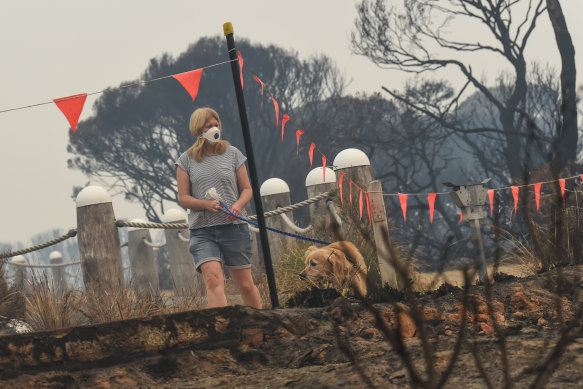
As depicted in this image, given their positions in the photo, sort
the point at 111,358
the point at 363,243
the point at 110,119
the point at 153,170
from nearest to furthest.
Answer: the point at 111,358, the point at 363,243, the point at 153,170, the point at 110,119

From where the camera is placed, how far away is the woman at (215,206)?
4121 millimetres

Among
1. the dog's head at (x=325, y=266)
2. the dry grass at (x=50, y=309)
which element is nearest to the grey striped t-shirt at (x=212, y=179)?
the dog's head at (x=325, y=266)

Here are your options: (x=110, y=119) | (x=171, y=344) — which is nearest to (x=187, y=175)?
(x=171, y=344)

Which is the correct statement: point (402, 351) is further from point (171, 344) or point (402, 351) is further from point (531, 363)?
point (171, 344)

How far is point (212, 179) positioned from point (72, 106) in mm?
1454

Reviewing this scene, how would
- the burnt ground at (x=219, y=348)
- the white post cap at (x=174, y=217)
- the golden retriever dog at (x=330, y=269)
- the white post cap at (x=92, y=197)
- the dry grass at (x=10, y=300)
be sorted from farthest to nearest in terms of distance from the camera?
the white post cap at (x=174, y=217) → the white post cap at (x=92, y=197) → the dry grass at (x=10, y=300) → the golden retriever dog at (x=330, y=269) → the burnt ground at (x=219, y=348)

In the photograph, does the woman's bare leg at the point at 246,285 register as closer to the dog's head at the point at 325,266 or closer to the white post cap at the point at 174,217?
the dog's head at the point at 325,266

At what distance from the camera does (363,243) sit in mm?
5602

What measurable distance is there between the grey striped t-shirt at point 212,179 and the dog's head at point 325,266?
728 mm

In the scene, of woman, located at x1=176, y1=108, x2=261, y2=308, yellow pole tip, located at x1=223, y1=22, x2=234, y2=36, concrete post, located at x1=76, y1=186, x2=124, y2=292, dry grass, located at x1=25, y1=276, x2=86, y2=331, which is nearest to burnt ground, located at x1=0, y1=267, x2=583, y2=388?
woman, located at x1=176, y1=108, x2=261, y2=308

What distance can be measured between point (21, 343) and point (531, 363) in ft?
7.64

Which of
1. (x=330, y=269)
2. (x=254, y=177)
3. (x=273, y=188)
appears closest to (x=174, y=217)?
(x=273, y=188)

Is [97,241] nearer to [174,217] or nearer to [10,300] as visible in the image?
[10,300]

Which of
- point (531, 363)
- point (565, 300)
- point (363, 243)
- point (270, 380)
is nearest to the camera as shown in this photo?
point (531, 363)
